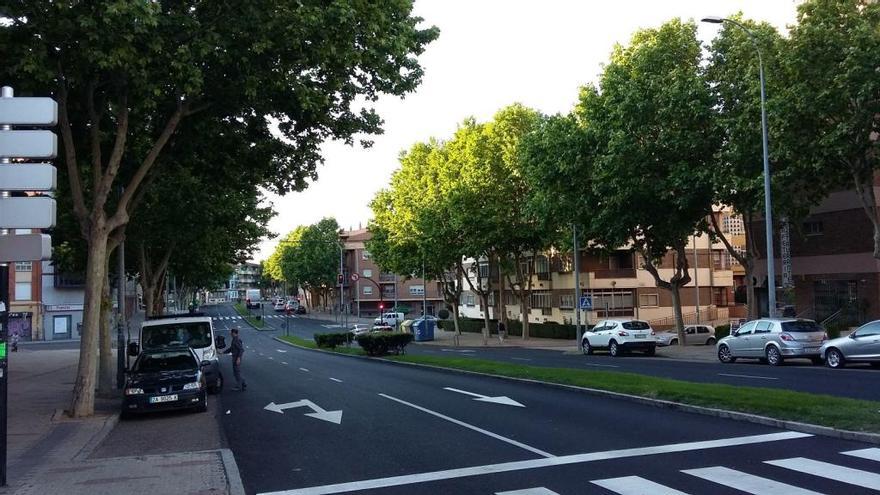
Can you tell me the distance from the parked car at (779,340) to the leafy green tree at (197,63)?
48.1 feet

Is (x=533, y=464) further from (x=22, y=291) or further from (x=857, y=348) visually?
(x=22, y=291)

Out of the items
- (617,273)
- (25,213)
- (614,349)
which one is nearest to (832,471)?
(25,213)

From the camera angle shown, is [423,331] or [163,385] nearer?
[163,385]

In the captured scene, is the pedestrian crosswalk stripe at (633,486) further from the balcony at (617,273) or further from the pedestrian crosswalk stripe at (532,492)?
the balcony at (617,273)

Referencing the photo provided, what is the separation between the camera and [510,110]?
4747 centimetres

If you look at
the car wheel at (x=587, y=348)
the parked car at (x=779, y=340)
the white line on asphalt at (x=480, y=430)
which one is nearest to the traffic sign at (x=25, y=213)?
the white line on asphalt at (x=480, y=430)

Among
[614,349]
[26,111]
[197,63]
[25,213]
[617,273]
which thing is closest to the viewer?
[25,213]

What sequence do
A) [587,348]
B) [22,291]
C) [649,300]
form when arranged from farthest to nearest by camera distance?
[22,291] < [649,300] < [587,348]

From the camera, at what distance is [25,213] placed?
8344 mm

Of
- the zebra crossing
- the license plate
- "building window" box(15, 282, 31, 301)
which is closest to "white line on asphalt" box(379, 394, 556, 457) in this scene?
the zebra crossing

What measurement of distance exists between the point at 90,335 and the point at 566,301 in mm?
44514

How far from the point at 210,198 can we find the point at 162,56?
15.1 meters

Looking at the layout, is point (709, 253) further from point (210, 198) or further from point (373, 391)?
point (373, 391)

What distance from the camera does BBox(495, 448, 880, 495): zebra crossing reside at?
7055 mm
